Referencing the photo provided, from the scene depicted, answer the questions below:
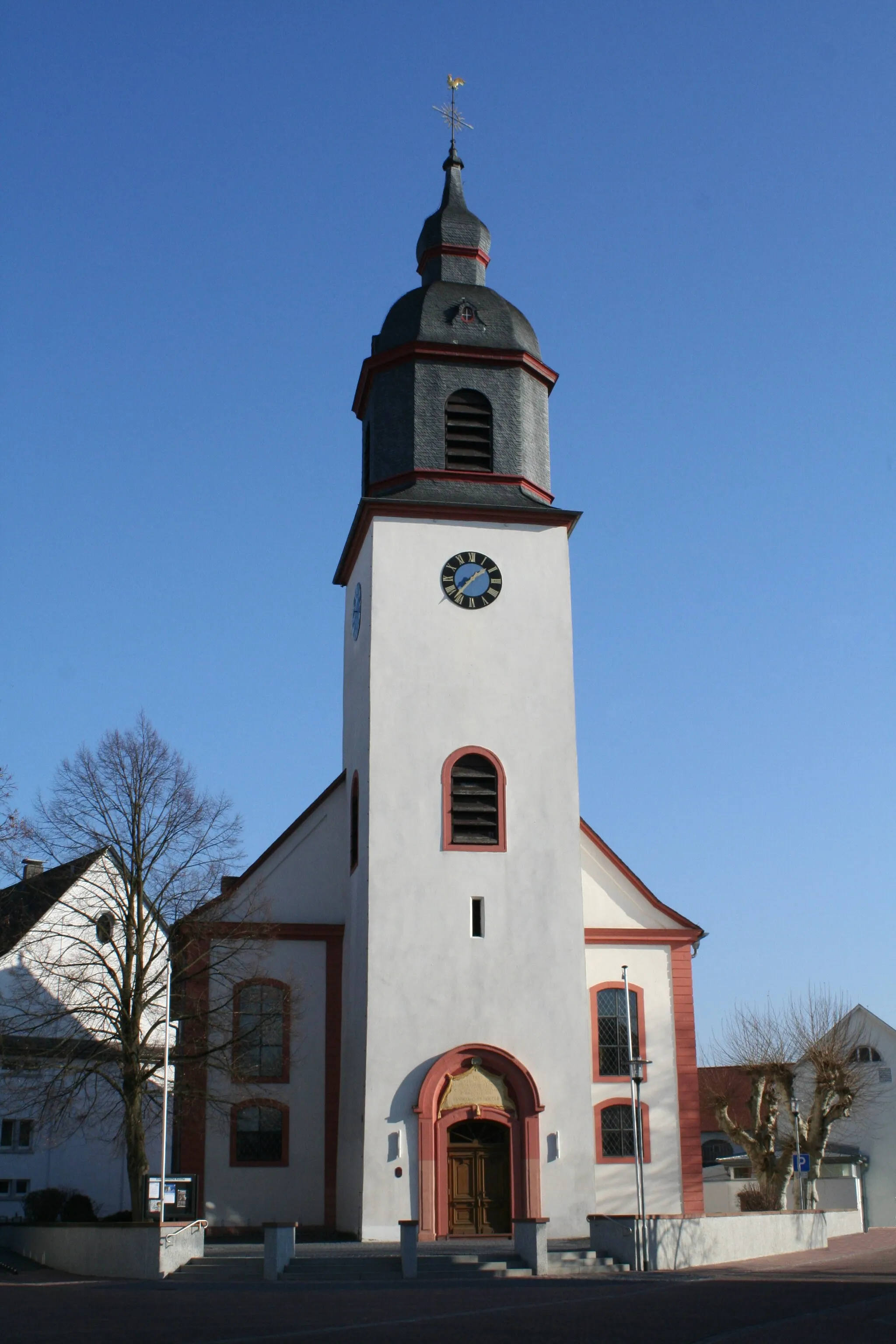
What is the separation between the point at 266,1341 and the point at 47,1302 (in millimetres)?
5869

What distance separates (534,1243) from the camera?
66.1 feet

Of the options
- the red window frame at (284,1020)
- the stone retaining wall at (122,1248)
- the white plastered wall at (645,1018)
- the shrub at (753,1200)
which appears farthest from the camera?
the shrub at (753,1200)

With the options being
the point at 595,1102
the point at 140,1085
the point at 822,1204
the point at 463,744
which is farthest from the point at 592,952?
the point at 822,1204

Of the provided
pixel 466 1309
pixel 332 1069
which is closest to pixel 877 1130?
pixel 332 1069

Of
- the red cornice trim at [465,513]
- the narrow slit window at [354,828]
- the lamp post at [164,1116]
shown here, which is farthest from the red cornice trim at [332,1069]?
the red cornice trim at [465,513]

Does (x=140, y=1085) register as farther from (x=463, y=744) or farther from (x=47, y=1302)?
(x=463, y=744)

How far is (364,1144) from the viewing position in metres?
23.3

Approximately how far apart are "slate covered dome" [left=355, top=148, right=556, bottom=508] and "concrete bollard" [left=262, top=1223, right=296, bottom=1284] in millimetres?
13331

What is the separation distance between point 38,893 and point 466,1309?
1252cm

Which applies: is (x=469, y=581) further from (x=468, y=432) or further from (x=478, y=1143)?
(x=478, y=1143)

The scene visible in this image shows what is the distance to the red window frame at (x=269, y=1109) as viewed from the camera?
25.4m

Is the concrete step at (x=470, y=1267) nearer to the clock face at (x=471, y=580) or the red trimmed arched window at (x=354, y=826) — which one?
the red trimmed arched window at (x=354, y=826)

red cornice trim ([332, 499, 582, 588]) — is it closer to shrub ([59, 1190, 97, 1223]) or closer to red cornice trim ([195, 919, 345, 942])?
red cornice trim ([195, 919, 345, 942])

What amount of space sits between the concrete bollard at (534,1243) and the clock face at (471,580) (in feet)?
37.2
